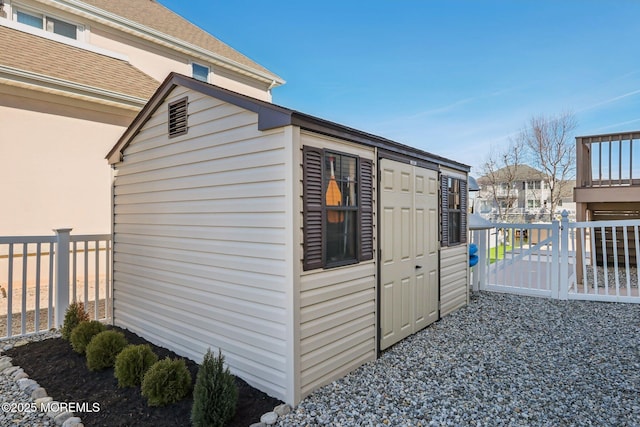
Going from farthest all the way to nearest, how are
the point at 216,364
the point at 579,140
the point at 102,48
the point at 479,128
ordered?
the point at 479,128 < the point at 102,48 < the point at 579,140 < the point at 216,364

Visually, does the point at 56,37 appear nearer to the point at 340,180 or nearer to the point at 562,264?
the point at 340,180

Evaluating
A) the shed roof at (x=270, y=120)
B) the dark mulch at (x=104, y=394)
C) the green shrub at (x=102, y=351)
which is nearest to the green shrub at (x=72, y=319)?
the dark mulch at (x=104, y=394)

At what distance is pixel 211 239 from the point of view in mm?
3574

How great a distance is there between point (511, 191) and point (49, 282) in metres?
26.5

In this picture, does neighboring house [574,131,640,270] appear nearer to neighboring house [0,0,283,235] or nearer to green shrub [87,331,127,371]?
green shrub [87,331,127,371]

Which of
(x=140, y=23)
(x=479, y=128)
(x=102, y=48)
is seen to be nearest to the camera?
(x=102, y=48)

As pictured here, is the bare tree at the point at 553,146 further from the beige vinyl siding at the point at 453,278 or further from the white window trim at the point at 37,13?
the white window trim at the point at 37,13

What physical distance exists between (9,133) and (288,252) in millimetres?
6700

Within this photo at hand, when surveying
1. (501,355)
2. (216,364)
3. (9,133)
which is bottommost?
(501,355)

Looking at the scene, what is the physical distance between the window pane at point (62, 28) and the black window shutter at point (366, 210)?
9.20 m

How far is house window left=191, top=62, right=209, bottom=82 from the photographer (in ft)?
37.6

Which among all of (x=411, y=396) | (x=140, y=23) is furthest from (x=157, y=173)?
(x=140, y=23)

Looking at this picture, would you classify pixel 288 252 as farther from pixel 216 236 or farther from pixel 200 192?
pixel 200 192

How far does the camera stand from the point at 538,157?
20906 mm
